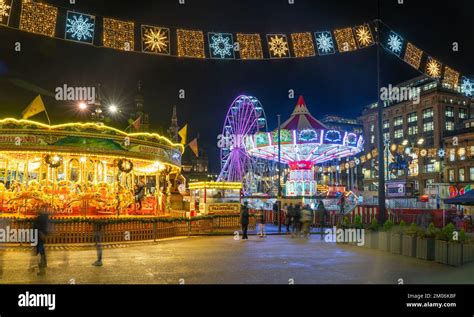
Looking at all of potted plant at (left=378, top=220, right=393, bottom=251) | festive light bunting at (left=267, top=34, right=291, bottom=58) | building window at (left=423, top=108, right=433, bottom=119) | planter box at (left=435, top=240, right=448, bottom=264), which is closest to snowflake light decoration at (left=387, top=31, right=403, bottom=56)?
festive light bunting at (left=267, top=34, right=291, bottom=58)

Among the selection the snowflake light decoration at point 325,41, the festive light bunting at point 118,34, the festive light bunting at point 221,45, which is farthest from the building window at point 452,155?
the festive light bunting at point 118,34

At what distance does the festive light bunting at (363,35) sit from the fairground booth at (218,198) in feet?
41.2

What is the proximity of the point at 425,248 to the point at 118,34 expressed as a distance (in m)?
12.2

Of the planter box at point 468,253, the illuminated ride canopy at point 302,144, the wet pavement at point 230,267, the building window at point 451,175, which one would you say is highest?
the illuminated ride canopy at point 302,144

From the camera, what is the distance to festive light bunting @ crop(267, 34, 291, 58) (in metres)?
18.1

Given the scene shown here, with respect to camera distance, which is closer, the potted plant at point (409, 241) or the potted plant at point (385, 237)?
the potted plant at point (409, 241)

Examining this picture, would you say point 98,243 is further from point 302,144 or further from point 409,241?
point 302,144

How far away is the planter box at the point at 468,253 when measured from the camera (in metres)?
13.2

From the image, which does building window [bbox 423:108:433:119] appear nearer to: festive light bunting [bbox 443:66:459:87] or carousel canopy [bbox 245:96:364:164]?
carousel canopy [bbox 245:96:364:164]

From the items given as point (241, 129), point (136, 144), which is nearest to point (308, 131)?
point (241, 129)

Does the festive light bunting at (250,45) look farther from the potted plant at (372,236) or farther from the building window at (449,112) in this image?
the building window at (449,112)

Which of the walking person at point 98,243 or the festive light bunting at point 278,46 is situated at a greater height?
the festive light bunting at point 278,46

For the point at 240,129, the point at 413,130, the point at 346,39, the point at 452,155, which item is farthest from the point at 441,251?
the point at 413,130

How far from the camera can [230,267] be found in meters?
12.2
